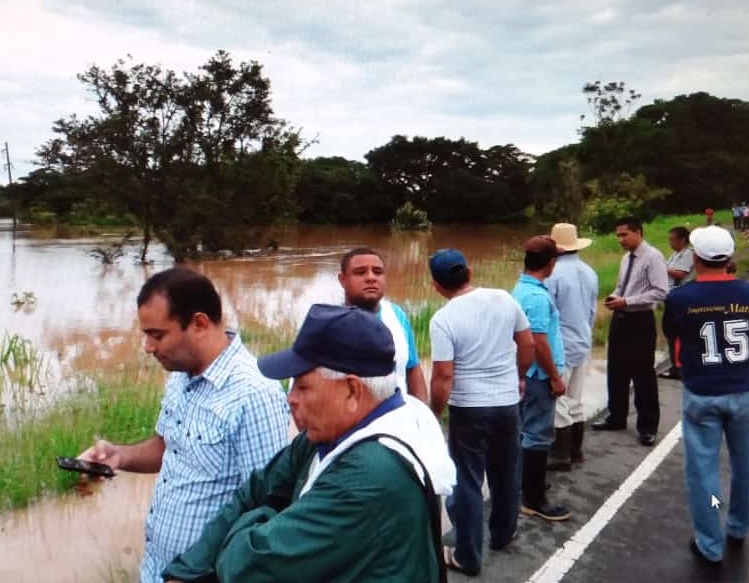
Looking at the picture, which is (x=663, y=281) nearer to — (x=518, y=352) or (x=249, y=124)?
(x=518, y=352)

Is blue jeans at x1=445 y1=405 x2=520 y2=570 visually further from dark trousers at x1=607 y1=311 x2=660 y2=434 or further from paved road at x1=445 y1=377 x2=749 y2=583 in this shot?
dark trousers at x1=607 y1=311 x2=660 y2=434

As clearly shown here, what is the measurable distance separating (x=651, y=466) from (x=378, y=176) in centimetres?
7099

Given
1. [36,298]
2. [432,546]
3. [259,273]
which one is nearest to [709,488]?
[432,546]

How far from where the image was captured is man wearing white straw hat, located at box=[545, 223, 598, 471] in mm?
5125

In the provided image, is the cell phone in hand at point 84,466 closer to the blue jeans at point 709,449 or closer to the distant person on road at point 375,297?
the distant person on road at point 375,297

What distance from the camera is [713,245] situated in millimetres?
3705

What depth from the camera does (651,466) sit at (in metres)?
5.34

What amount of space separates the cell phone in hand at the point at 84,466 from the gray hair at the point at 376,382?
3.55ft

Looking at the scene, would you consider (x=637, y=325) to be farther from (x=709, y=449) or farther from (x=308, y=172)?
(x=308, y=172)

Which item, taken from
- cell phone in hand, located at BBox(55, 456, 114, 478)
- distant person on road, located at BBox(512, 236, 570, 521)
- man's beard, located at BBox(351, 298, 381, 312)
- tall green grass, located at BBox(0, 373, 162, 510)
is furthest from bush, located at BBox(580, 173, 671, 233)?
cell phone in hand, located at BBox(55, 456, 114, 478)

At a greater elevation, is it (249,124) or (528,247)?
(249,124)

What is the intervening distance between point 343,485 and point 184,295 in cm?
100

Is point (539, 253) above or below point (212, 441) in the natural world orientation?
above

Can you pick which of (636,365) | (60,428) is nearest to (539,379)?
(636,365)
